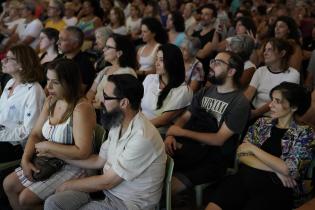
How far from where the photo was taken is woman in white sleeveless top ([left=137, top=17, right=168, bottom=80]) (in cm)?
413

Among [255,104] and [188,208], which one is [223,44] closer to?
[255,104]

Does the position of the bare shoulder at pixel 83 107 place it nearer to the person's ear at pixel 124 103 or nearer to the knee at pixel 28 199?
the person's ear at pixel 124 103

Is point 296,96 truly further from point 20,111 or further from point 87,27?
point 87,27

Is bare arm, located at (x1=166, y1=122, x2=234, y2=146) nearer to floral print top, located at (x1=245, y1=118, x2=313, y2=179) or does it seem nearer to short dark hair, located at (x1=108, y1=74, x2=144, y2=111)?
floral print top, located at (x1=245, y1=118, x2=313, y2=179)

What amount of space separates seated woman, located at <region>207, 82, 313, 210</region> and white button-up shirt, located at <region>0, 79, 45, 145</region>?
1.23 m

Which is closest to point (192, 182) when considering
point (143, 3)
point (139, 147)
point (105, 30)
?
point (139, 147)

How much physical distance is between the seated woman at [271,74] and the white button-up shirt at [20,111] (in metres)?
1.56

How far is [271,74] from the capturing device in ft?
10.8

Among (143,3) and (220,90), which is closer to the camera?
(220,90)

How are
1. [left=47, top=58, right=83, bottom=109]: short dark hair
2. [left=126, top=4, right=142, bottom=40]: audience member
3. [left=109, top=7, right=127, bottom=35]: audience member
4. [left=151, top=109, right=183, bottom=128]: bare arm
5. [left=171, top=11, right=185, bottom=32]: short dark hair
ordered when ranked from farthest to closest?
1. [left=126, top=4, right=142, bottom=40]: audience member
2. [left=109, top=7, right=127, bottom=35]: audience member
3. [left=171, top=11, right=185, bottom=32]: short dark hair
4. [left=151, top=109, right=183, bottom=128]: bare arm
5. [left=47, top=58, right=83, bottom=109]: short dark hair

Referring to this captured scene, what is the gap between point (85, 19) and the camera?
6.11 metres

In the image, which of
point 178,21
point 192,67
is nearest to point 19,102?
point 192,67

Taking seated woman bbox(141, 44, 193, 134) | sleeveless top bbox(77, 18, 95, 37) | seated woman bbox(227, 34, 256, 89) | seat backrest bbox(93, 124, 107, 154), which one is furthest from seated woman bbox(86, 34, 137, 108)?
sleeveless top bbox(77, 18, 95, 37)

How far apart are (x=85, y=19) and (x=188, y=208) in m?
3.99
